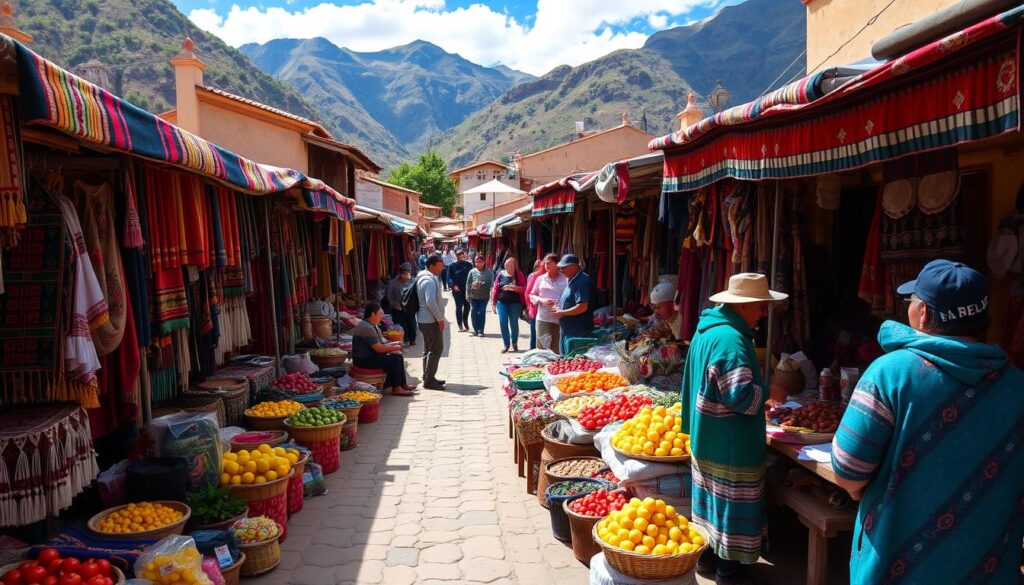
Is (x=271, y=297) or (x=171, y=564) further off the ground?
(x=271, y=297)

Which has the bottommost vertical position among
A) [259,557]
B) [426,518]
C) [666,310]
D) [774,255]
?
[426,518]

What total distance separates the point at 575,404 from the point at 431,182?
6237cm

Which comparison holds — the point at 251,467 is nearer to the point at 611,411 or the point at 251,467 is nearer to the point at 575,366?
the point at 611,411

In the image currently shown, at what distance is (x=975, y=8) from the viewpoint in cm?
280

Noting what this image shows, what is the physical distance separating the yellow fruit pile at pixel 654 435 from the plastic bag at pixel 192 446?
290 cm

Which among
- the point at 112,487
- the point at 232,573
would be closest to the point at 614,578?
the point at 232,573

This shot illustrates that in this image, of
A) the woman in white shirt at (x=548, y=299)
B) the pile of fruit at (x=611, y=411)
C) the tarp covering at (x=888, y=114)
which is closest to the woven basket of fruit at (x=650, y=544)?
the pile of fruit at (x=611, y=411)

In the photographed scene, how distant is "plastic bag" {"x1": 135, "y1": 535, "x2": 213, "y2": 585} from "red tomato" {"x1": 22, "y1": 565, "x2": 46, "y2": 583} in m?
0.45

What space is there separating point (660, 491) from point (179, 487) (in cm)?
323

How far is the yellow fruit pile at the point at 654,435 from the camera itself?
4.57 meters

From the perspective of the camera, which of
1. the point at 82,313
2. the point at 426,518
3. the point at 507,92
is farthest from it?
the point at 507,92

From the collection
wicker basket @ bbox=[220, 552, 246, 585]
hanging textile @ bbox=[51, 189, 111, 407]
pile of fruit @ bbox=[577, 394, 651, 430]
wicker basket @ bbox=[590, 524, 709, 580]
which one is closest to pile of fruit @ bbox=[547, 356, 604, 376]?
pile of fruit @ bbox=[577, 394, 651, 430]

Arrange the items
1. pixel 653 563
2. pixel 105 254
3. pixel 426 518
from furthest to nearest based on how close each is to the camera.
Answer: pixel 426 518 < pixel 105 254 < pixel 653 563

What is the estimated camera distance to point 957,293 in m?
2.58
